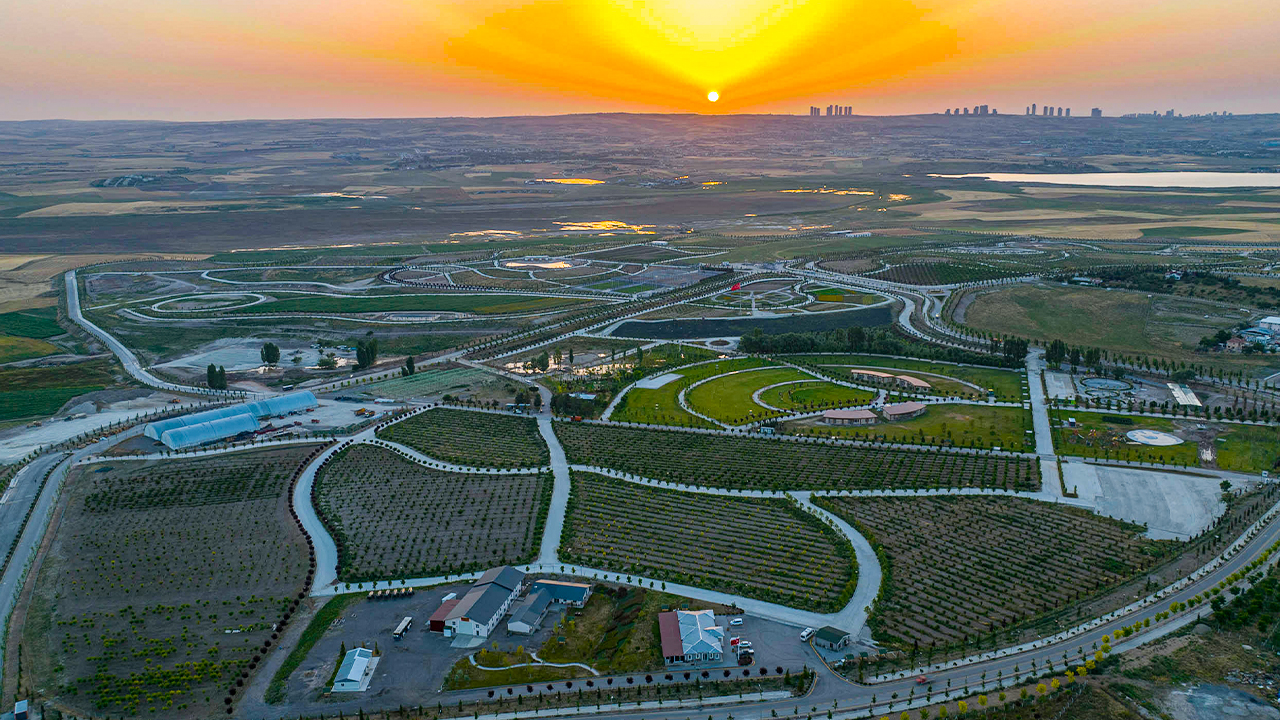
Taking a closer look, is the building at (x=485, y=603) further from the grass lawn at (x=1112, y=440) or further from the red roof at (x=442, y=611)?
the grass lawn at (x=1112, y=440)

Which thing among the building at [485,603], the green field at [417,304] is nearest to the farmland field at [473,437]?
the building at [485,603]

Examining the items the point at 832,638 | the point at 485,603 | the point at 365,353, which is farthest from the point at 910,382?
the point at 365,353

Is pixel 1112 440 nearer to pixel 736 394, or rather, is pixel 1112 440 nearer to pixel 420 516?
pixel 736 394

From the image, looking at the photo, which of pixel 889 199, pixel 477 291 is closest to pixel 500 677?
pixel 477 291

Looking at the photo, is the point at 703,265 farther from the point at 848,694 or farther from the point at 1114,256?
the point at 848,694

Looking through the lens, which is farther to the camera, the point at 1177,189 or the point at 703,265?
the point at 1177,189
